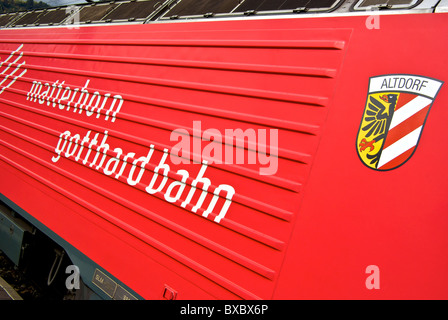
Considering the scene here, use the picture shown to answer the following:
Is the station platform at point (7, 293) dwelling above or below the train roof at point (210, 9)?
below

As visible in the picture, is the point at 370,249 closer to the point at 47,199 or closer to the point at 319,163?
the point at 319,163

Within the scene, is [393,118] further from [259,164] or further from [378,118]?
[259,164]

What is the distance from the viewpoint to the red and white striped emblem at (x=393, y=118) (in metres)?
1.59

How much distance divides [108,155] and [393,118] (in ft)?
7.06

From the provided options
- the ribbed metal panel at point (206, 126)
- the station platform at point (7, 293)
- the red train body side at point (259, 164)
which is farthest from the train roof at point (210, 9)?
the station platform at point (7, 293)

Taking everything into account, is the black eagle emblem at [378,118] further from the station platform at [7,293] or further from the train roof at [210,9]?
the station platform at [7,293]

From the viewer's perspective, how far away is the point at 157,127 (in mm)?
2646

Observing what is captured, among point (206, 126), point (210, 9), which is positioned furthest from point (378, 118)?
point (210, 9)

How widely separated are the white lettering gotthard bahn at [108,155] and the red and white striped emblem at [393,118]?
802 millimetres

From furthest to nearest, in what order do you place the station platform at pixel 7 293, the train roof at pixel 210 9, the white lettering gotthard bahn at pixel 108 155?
1. the station platform at pixel 7 293
2. the white lettering gotthard bahn at pixel 108 155
3. the train roof at pixel 210 9

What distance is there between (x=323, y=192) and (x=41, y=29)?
15.3ft

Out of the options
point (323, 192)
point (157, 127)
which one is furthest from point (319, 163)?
point (157, 127)

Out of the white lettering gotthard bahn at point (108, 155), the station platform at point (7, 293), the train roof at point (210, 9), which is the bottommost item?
the station platform at point (7, 293)

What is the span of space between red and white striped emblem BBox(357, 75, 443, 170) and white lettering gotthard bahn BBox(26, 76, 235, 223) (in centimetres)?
80
